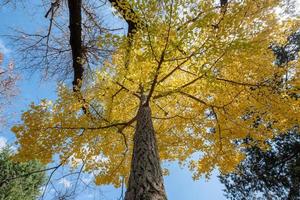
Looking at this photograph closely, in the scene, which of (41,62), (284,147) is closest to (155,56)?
(41,62)

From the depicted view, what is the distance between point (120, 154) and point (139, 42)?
344cm

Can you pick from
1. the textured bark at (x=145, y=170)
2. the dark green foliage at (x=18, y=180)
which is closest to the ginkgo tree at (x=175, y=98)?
the textured bark at (x=145, y=170)

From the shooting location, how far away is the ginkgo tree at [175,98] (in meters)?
4.08

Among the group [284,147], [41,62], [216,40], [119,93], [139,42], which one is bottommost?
[216,40]

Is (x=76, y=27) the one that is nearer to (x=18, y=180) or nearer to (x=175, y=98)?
(x=175, y=98)

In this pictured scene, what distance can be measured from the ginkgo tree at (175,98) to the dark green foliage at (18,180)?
19.8 feet

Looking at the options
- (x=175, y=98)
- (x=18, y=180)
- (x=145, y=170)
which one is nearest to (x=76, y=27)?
(x=175, y=98)

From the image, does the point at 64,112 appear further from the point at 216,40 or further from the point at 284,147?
the point at 284,147

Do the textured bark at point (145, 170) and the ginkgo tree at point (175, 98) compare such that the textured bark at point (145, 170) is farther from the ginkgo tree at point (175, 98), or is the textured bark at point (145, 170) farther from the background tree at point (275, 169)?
the background tree at point (275, 169)

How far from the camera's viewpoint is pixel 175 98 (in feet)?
22.0

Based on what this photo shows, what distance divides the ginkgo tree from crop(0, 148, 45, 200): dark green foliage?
604 cm

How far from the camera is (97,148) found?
21.7 feet

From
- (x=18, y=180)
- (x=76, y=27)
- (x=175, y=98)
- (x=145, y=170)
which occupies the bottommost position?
(x=145, y=170)

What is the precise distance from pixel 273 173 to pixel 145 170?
8073 millimetres
